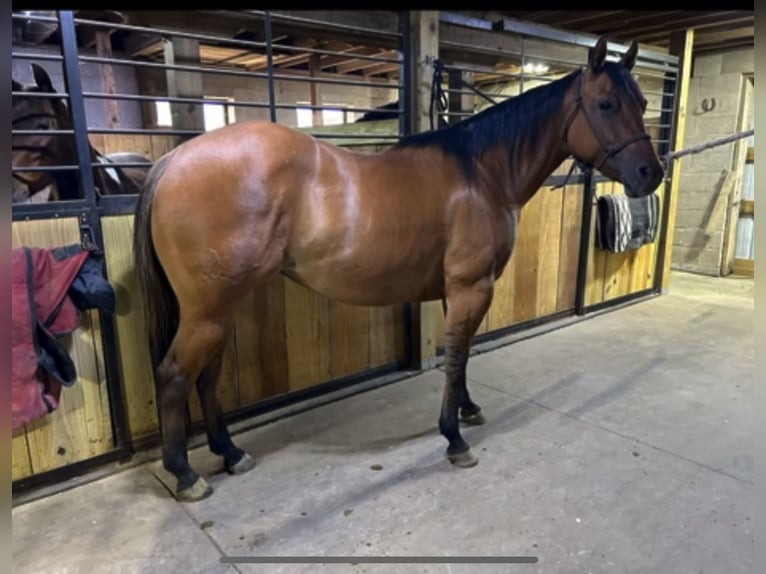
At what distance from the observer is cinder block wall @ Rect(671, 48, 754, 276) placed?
16.2 feet

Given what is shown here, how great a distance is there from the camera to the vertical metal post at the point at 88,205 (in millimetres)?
1661

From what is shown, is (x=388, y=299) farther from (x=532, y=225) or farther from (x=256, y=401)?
(x=532, y=225)

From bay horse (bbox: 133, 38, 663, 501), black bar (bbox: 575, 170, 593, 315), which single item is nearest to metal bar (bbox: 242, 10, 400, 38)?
bay horse (bbox: 133, 38, 663, 501)

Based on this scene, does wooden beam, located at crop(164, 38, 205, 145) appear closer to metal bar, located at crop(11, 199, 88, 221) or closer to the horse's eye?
metal bar, located at crop(11, 199, 88, 221)

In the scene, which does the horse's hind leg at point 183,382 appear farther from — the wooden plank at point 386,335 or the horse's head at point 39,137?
the wooden plank at point 386,335

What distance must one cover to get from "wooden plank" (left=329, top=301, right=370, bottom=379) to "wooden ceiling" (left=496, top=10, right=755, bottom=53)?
5.85 ft

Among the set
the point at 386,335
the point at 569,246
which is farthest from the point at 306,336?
the point at 569,246

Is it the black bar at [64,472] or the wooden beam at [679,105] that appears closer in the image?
the black bar at [64,472]

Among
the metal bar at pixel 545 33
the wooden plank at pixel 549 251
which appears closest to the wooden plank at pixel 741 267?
the wooden plank at pixel 549 251

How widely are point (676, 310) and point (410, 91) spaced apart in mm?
2766

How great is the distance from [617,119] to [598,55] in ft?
0.76

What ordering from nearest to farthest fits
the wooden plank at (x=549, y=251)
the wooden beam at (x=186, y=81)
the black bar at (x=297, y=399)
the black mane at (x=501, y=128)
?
1. the black mane at (x=501, y=128)
2. the black bar at (x=297, y=399)
3. the wooden beam at (x=186, y=81)
4. the wooden plank at (x=549, y=251)

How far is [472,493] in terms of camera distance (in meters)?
1.79

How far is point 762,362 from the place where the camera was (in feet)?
1.32
